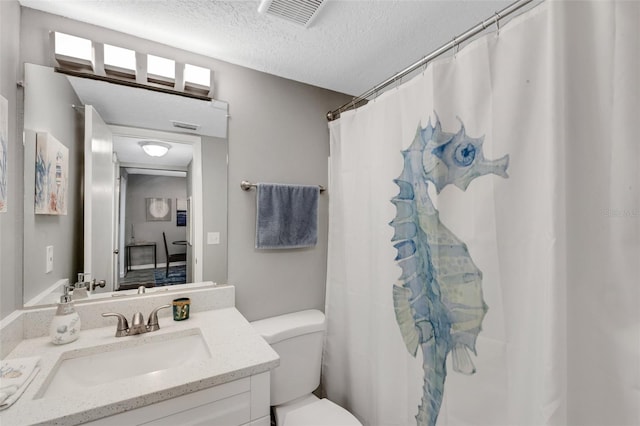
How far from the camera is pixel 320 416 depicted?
1.42 meters

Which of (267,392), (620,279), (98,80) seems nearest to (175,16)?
(98,80)

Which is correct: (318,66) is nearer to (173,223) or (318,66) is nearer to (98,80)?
(98,80)

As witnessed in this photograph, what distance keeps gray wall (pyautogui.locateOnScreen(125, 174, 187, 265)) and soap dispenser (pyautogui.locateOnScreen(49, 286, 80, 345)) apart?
13.1 inches

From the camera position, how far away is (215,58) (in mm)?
1579

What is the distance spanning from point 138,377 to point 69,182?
937mm

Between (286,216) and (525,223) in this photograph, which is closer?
(525,223)

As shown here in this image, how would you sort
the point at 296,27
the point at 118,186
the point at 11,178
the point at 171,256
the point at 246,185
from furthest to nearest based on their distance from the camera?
the point at 246,185 → the point at 171,256 → the point at 118,186 → the point at 296,27 → the point at 11,178

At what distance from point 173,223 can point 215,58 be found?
0.98 m

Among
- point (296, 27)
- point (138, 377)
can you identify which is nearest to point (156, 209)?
point (138, 377)

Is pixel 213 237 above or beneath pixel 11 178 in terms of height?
beneath

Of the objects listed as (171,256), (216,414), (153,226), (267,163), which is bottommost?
(216,414)

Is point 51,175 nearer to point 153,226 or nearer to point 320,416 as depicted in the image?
point 153,226

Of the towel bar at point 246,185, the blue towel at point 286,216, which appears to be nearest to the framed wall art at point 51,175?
the towel bar at point 246,185

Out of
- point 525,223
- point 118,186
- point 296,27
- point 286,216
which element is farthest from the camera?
point 286,216
